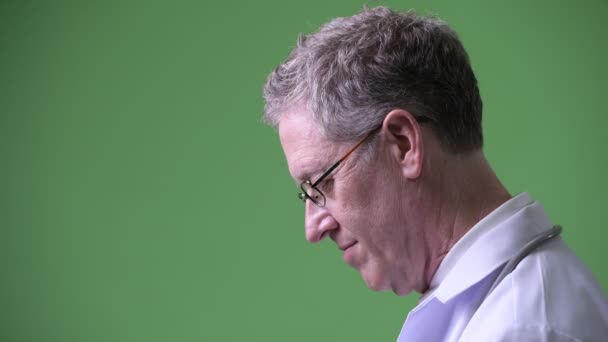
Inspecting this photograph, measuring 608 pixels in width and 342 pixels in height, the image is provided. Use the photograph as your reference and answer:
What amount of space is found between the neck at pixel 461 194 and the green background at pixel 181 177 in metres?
1.68

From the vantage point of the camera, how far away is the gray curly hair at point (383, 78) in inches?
43.1

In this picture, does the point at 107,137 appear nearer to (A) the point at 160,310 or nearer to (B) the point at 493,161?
(A) the point at 160,310

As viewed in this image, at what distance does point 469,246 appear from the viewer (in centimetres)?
110

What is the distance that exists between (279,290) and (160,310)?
0.39 metres

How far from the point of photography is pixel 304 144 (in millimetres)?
1169

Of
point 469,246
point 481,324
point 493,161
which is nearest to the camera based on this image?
point 481,324

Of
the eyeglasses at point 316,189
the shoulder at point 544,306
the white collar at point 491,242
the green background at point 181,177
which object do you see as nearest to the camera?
the shoulder at point 544,306

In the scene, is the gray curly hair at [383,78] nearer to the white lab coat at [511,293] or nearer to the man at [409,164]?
the man at [409,164]

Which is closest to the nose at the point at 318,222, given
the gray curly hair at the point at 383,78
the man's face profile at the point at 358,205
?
the man's face profile at the point at 358,205

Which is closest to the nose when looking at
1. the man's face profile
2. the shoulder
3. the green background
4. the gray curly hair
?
the man's face profile

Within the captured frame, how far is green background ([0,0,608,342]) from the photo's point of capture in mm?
2773

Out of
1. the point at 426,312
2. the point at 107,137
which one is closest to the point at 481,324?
the point at 426,312

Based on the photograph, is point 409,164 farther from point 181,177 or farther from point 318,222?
point 181,177

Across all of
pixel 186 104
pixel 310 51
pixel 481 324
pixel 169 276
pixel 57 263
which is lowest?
pixel 481 324
